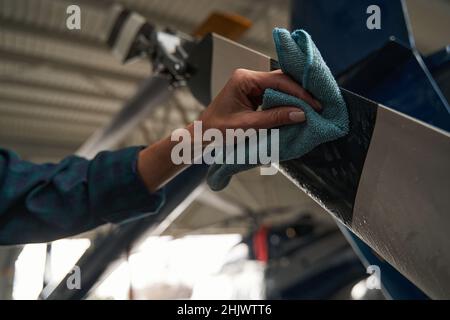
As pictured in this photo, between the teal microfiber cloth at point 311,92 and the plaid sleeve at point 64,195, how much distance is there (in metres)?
0.36

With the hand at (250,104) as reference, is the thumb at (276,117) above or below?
below

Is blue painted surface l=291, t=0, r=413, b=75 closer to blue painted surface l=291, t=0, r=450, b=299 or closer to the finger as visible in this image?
blue painted surface l=291, t=0, r=450, b=299

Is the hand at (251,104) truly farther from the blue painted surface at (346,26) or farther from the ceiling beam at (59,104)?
the ceiling beam at (59,104)

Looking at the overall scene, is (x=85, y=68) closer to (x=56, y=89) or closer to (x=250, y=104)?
(x=56, y=89)

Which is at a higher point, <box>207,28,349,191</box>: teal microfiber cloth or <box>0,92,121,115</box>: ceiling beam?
<box>0,92,121,115</box>: ceiling beam

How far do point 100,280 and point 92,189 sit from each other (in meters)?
0.48

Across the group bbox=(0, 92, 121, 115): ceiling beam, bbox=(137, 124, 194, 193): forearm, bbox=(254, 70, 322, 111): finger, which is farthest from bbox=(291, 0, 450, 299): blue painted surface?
bbox=(0, 92, 121, 115): ceiling beam

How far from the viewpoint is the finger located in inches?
18.5

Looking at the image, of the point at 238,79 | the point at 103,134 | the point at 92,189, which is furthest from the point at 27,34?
the point at 238,79

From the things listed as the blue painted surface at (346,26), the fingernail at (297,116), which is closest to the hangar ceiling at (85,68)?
the blue painted surface at (346,26)

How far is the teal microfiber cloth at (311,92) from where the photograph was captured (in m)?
0.44

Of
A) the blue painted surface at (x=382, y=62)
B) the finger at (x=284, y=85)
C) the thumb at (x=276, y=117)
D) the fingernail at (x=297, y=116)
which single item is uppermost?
the blue painted surface at (x=382, y=62)

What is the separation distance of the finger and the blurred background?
0.16 meters

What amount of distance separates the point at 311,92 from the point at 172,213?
0.72 m
